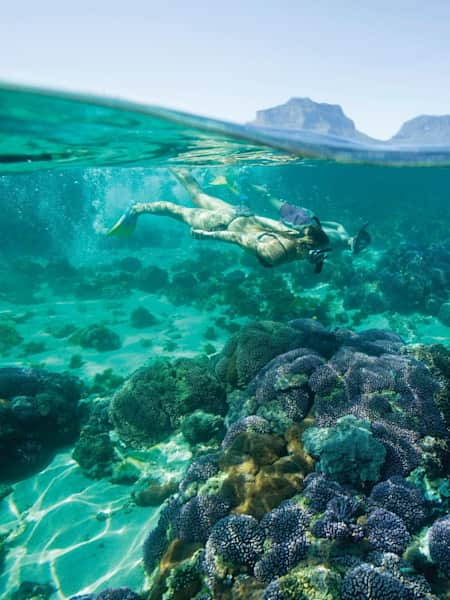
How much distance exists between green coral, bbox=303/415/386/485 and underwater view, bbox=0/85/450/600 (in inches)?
1.0

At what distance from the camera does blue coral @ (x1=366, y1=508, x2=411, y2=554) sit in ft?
11.3

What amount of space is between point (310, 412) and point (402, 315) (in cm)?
1111

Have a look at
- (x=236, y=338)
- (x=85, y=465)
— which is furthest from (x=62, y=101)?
(x=85, y=465)

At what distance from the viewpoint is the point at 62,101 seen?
325 inches

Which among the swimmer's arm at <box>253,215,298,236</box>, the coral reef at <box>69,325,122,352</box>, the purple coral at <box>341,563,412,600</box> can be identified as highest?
the swimmer's arm at <box>253,215,298,236</box>

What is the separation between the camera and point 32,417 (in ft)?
25.5

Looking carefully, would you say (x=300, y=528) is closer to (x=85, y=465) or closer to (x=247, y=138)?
(x=85, y=465)

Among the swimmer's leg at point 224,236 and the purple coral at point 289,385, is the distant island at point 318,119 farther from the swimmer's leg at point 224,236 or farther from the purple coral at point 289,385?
the purple coral at point 289,385

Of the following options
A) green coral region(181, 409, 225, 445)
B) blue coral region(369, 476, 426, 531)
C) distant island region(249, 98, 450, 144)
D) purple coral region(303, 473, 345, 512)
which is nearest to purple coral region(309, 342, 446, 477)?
blue coral region(369, 476, 426, 531)

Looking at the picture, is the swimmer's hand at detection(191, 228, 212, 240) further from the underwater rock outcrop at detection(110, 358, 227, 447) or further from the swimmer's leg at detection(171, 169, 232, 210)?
the underwater rock outcrop at detection(110, 358, 227, 447)

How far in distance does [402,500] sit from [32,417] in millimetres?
7509

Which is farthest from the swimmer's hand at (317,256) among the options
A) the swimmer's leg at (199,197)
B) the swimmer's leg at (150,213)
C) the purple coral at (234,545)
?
the swimmer's leg at (150,213)

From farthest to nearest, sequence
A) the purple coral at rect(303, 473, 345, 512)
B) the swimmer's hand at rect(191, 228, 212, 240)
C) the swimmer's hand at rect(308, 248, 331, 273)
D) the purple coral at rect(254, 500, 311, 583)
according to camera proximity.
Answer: the swimmer's hand at rect(191, 228, 212, 240) < the swimmer's hand at rect(308, 248, 331, 273) < the purple coral at rect(303, 473, 345, 512) < the purple coral at rect(254, 500, 311, 583)

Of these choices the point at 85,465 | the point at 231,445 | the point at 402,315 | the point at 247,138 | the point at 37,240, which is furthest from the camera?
the point at 37,240
